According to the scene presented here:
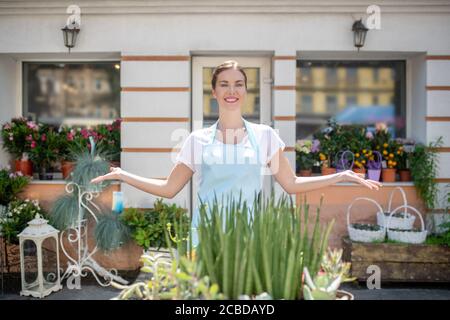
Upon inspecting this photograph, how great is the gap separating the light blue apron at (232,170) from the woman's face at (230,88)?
0.45 ft

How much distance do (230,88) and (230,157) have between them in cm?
30

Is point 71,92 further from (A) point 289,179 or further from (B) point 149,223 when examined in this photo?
(A) point 289,179

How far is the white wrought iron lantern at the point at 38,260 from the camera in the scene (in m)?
4.59

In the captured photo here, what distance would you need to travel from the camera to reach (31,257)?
5.10 meters

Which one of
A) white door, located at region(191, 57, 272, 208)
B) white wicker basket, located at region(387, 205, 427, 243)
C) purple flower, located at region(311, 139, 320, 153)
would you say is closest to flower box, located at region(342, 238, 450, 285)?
white wicker basket, located at region(387, 205, 427, 243)

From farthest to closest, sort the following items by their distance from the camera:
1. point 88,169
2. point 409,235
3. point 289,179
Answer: point 88,169 < point 409,235 < point 289,179

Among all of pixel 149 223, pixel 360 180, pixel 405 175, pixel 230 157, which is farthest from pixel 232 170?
pixel 405 175

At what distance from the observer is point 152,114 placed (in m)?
5.41

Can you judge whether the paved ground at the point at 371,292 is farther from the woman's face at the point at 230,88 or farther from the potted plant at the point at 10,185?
the woman's face at the point at 230,88

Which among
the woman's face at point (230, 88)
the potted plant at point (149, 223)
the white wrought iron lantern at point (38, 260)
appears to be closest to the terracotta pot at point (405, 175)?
the potted plant at point (149, 223)

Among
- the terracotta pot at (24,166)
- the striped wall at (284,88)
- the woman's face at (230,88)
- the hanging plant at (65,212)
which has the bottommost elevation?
the hanging plant at (65,212)

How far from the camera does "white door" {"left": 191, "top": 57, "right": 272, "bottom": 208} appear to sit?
564 cm

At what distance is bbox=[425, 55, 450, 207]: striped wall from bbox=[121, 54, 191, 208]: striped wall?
9.11 ft
